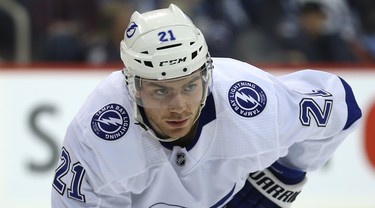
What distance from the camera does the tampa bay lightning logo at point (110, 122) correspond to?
3.30m

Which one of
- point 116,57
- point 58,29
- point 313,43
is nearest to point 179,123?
point 116,57

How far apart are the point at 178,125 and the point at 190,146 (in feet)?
0.69

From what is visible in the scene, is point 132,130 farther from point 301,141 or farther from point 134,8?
point 134,8

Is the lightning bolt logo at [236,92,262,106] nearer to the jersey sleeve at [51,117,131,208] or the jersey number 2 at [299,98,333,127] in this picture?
the jersey number 2 at [299,98,333,127]

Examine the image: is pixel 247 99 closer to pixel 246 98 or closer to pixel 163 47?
pixel 246 98

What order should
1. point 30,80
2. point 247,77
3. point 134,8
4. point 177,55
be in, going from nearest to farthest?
1. point 177,55
2. point 247,77
3. point 30,80
4. point 134,8

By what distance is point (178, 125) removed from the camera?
10.6 feet

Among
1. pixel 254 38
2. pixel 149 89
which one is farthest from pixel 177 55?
pixel 254 38

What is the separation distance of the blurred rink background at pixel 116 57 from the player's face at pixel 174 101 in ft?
10.2

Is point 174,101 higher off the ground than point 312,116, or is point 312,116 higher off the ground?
point 174,101

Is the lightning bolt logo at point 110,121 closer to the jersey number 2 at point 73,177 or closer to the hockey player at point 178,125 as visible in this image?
the hockey player at point 178,125

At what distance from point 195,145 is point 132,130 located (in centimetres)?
24

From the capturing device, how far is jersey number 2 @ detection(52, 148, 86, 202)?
3.34 meters

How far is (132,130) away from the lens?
335cm
